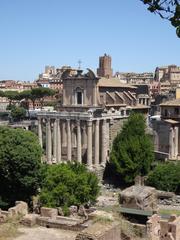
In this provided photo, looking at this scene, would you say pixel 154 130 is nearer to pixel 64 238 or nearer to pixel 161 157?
pixel 161 157

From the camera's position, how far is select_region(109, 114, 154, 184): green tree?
4359 cm

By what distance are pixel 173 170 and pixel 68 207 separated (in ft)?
45.2

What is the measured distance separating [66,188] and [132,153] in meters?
13.6

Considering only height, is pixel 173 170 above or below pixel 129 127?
below

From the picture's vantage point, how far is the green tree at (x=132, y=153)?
43.6 metres

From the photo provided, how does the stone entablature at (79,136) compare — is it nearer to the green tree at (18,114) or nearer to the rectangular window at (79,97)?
the rectangular window at (79,97)

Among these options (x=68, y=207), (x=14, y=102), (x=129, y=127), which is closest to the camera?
(x=68, y=207)

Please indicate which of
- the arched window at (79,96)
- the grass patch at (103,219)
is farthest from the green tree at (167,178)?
the grass patch at (103,219)

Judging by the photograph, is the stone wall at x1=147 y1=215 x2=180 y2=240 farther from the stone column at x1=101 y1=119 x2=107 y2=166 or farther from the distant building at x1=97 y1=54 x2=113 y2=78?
the distant building at x1=97 y1=54 x2=113 y2=78

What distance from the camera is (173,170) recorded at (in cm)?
4094

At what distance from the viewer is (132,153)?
44.0 meters

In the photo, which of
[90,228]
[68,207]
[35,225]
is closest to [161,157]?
[68,207]

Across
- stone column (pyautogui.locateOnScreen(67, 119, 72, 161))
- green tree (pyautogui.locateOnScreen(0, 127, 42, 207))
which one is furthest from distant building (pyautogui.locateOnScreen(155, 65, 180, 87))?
green tree (pyautogui.locateOnScreen(0, 127, 42, 207))

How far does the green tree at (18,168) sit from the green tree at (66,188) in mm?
1053
